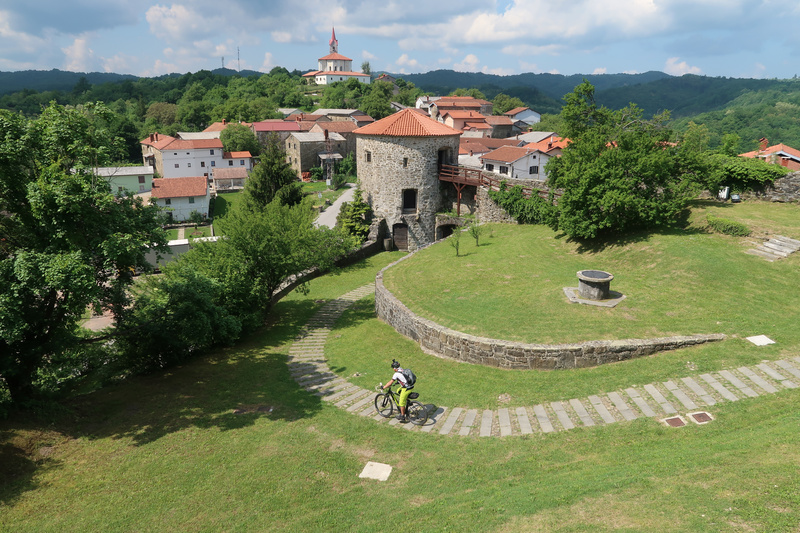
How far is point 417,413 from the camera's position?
12.5 m

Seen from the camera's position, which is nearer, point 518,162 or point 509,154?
point 518,162

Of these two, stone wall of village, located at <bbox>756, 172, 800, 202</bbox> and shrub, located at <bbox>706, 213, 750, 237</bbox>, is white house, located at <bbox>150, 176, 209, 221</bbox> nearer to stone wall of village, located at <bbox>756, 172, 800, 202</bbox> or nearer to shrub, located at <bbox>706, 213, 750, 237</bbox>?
shrub, located at <bbox>706, 213, 750, 237</bbox>

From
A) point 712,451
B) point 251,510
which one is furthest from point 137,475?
point 712,451

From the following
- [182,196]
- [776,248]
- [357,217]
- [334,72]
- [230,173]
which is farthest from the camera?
[334,72]

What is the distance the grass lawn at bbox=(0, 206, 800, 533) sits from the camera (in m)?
7.55

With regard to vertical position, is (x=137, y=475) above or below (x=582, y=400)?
below

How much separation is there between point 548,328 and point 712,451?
6723mm

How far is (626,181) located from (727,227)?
A: 13.9 ft

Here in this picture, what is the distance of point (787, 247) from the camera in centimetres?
1764

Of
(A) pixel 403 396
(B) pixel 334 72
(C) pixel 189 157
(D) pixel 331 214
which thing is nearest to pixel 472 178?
(A) pixel 403 396

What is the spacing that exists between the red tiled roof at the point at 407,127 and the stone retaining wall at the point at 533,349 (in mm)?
17939

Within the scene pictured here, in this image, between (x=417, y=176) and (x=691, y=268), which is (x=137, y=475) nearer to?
(x=691, y=268)

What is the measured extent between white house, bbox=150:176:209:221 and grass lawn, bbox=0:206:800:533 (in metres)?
44.7

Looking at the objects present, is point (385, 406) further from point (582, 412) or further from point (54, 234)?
point (54, 234)
